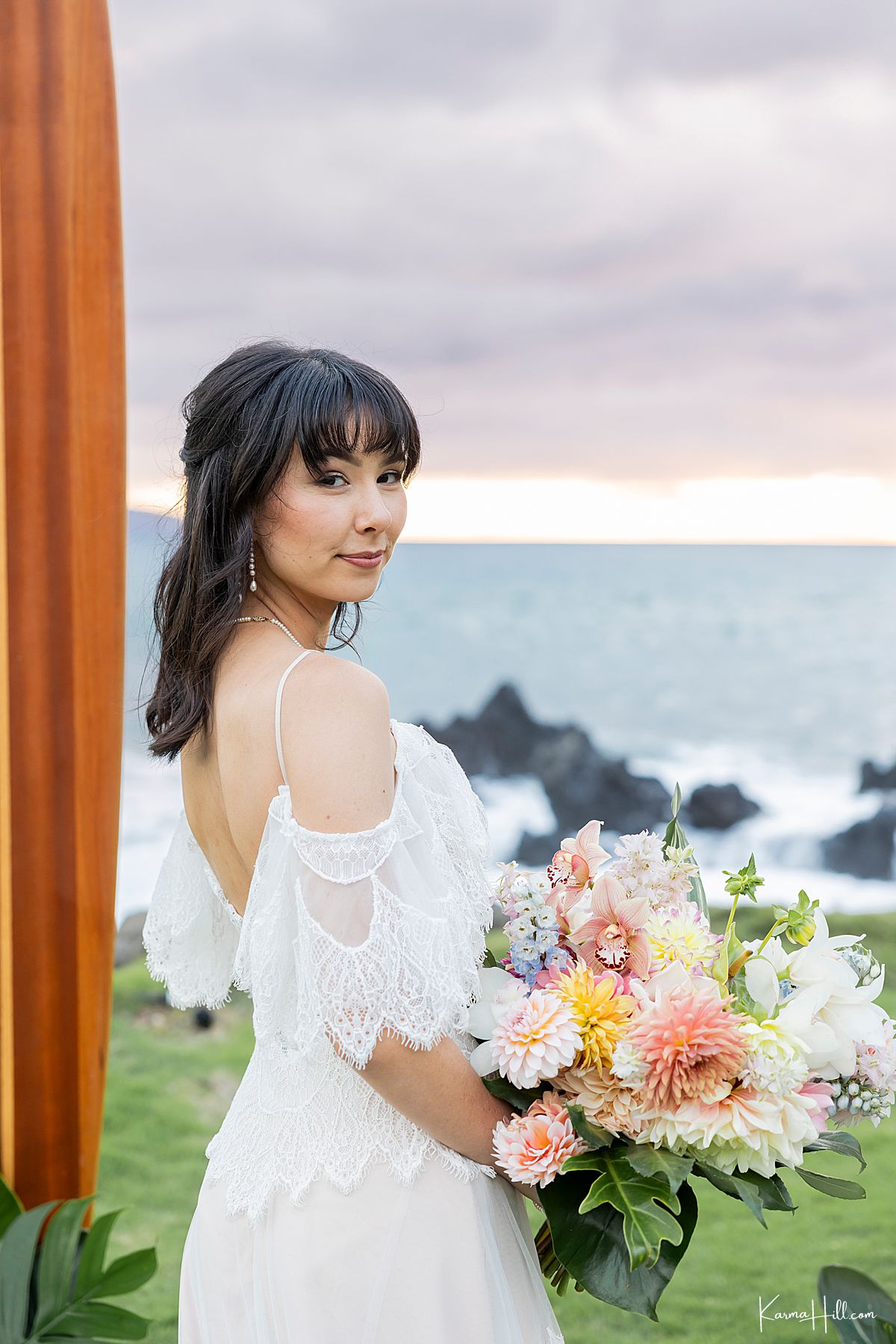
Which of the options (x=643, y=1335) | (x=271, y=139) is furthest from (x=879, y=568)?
(x=643, y=1335)

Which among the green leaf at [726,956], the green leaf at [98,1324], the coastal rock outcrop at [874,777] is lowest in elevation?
the coastal rock outcrop at [874,777]

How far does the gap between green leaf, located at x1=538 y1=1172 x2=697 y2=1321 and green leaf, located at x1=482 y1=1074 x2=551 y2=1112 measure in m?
0.08

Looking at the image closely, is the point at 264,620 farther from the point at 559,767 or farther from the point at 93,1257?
the point at 559,767

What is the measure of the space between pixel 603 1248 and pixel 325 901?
0.43 m

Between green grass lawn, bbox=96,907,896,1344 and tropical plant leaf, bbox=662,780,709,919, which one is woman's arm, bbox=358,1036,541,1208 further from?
green grass lawn, bbox=96,907,896,1344

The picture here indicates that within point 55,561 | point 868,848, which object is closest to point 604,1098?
point 55,561

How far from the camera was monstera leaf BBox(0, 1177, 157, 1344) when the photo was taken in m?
1.23

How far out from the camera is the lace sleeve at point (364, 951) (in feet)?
3.43

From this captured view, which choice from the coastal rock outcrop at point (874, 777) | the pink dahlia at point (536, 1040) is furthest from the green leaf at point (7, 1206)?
the coastal rock outcrop at point (874, 777)

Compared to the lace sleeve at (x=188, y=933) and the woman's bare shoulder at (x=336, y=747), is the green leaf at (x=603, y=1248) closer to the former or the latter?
the woman's bare shoulder at (x=336, y=747)

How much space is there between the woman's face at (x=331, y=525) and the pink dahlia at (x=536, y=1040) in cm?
47

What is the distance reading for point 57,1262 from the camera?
1.26 metres

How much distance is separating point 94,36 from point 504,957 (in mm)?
1246

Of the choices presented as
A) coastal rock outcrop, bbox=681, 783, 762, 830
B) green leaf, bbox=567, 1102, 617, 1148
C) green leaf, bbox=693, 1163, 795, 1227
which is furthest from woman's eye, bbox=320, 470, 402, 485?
coastal rock outcrop, bbox=681, 783, 762, 830
